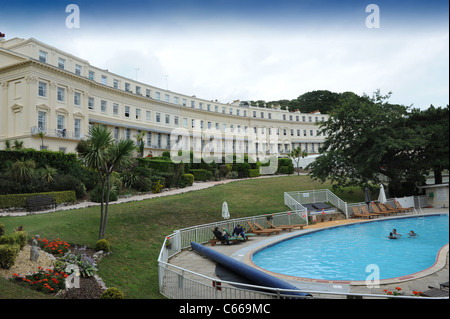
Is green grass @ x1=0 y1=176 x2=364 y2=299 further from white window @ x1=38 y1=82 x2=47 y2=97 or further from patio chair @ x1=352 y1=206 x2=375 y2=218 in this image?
white window @ x1=38 y1=82 x2=47 y2=97

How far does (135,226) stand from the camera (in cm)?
1667

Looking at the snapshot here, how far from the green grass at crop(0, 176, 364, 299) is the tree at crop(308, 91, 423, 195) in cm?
696

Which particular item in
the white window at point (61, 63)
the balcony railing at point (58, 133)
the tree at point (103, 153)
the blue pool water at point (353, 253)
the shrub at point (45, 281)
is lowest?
the blue pool water at point (353, 253)

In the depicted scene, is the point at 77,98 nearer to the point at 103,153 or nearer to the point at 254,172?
the point at 254,172

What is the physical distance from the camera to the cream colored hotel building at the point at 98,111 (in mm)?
34594

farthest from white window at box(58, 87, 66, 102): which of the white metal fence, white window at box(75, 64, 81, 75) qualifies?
the white metal fence

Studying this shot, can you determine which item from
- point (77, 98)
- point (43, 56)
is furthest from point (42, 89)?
point (77, 98)

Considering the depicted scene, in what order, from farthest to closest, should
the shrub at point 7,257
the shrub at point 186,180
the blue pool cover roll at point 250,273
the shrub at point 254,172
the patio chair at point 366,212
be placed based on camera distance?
the shrub at point 254,172
the shrub at point 186,180
the patio chair at point 366,212
the shrub at point 7,257
the blue pool cover roll at point 250,273

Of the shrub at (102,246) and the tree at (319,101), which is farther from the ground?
the tree at (319,101)

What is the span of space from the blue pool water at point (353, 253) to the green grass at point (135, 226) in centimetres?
523

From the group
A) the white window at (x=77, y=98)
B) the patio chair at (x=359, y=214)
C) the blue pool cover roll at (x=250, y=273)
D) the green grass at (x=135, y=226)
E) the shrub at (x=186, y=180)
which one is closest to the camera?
the blue pool cover roll at (x=250, y=273)

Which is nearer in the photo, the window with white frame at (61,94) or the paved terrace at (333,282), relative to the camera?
the paved terrace at (333,282)

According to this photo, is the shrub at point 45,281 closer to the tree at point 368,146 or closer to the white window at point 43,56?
the tree at point 368,146

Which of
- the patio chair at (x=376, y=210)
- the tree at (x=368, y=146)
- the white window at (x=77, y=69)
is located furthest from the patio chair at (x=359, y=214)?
→ the white window at (x=77, y=69)
